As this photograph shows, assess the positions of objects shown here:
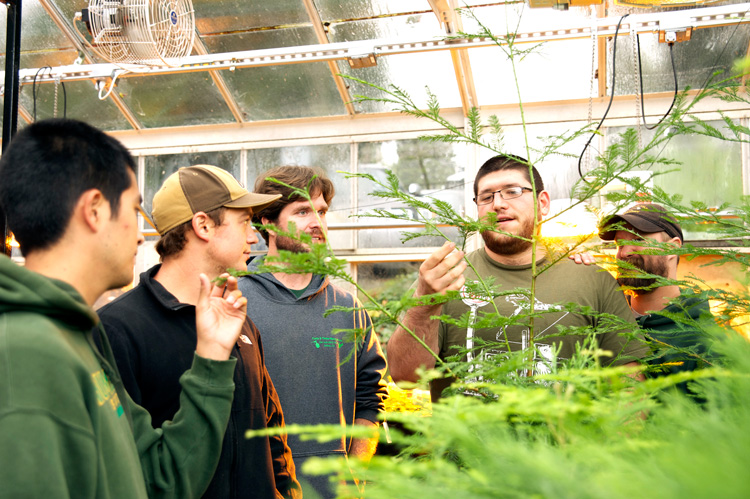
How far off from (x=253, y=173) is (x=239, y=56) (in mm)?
1918

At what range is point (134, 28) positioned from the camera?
3.36 metres

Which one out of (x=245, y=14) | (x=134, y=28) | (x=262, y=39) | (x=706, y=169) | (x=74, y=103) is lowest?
(x=706, y=169)

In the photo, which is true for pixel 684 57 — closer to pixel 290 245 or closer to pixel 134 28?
pixel 134 28

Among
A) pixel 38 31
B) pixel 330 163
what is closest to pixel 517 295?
pixel 330 163

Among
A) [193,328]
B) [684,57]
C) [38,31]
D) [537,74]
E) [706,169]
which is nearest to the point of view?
[193,328]

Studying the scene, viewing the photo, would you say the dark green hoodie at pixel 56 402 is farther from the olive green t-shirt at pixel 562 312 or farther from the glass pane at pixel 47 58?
the glass pane at pixel 47 58

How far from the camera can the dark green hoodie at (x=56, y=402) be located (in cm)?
84

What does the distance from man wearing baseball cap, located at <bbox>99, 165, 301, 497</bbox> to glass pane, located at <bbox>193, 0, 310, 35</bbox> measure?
4041mm

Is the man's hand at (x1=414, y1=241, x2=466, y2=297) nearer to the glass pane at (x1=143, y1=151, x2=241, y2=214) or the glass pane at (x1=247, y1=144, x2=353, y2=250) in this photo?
the glass pane at (x1=247, y1=144, x2=353, y2=250)

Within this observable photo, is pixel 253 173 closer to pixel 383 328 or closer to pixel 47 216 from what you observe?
pixel 383 328

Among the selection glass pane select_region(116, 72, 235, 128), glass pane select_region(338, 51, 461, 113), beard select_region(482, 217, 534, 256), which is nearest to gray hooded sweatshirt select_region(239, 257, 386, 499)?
beard select_region(482, 217, 534, 256)

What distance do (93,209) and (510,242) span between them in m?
1.33

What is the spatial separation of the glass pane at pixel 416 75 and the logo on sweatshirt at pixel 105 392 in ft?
15.2

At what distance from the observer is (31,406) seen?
865mm
